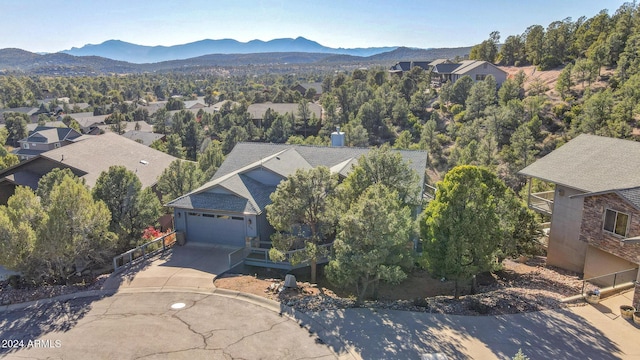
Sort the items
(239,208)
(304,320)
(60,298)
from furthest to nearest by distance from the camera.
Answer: (239,208) → (60,298) → (304,320)

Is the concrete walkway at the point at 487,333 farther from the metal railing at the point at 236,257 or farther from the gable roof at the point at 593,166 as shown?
the metal railing at the point at 236,257

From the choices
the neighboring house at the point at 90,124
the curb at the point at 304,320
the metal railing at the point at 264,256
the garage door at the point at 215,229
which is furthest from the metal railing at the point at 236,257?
the neighboring house at the point at 90,124

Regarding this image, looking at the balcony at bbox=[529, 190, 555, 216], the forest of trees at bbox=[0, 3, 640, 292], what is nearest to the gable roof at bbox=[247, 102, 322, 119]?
the forest of trees at bbox=[0, 3, 640, 292]

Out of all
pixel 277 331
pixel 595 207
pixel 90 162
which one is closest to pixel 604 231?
pixel 595 207

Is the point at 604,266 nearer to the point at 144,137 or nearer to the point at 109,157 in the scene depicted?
the point at 109,157

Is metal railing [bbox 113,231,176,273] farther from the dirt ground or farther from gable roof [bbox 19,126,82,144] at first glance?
gable roof [bbox 19,126,82,144]

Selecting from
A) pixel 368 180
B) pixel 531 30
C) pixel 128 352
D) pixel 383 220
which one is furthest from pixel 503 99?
pixel 128 352

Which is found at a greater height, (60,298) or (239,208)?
(239,208)
